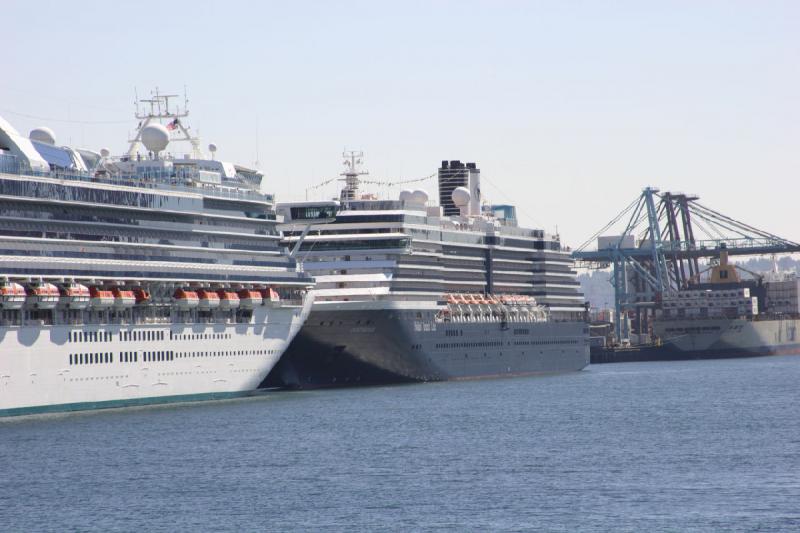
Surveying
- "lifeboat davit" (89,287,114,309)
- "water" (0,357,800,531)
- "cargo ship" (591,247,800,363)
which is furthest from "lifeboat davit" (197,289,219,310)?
"cargo ship" (591,247,800,363)

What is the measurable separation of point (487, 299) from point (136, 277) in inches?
1510

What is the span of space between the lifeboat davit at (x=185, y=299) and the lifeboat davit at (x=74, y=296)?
6.02m

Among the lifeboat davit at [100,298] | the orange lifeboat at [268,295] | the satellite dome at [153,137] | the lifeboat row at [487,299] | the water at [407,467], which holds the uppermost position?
the satellite dome at [153,137]

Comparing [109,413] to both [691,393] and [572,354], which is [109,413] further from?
[572,354]

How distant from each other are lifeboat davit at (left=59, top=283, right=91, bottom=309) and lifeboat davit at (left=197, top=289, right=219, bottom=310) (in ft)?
25.3

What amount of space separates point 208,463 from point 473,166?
65.1 metres

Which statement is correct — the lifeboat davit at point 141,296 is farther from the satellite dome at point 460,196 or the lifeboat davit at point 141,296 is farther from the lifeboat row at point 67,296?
the satellite dome at point 460,196

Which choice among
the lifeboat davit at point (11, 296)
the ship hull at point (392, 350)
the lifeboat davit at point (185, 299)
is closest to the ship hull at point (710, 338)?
the ship hull at point (392, 350)

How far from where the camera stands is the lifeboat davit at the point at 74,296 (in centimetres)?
5959

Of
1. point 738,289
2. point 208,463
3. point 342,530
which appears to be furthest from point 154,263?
point 738,289

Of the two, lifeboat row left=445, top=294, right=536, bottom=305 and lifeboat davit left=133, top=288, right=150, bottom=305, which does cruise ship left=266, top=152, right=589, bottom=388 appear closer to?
lifeboat row left=445, top=294, right=536, bottom=305

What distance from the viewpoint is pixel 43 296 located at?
58125 millimetres

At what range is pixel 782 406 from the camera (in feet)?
213

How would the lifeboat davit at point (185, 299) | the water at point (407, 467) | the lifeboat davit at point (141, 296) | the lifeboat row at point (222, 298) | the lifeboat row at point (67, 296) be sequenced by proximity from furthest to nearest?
1. the lifeboat row at point (222, 298)
2. the lifeboat davit at point (185, 299)
3. the lifeboat davit at point (141, 296)
4. the lifeboat row at point (67, 296)
5. the water at point (407, 467)
